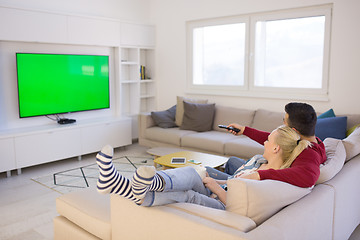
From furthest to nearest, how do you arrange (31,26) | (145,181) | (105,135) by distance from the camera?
(105,135)
(31,26)
(145,181)

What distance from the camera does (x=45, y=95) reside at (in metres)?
5.00

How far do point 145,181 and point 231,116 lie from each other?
3.78m

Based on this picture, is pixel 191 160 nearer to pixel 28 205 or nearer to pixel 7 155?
pixel 28 205

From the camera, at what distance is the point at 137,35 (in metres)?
6.13

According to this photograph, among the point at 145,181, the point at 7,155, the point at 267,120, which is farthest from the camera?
the point at 267,120

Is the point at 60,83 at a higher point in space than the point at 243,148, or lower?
higher

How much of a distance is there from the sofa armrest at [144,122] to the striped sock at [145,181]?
385 cm

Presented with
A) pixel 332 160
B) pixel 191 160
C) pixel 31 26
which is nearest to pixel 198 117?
pixel 191 160

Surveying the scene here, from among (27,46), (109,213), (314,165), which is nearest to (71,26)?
(27,46)

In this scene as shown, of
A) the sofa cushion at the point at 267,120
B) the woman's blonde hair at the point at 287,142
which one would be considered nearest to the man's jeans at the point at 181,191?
the woman's blonde hair at the point at 287,142

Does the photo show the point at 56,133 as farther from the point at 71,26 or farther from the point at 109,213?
the point at 109,213

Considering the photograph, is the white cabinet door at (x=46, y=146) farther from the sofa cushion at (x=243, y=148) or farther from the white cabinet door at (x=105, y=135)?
the sofa cushion at (x=243, y=148)

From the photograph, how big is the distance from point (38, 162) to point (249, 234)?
3.81 m

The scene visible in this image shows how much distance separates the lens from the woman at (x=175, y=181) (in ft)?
5.46
